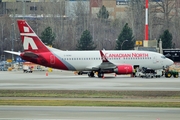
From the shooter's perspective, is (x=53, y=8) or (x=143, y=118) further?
(x=53, y=8)

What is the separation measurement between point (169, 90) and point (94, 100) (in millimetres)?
9776

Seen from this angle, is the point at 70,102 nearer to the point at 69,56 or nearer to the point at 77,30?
the point at 69,56

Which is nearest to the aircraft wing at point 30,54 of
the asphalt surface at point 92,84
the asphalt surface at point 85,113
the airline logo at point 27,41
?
the airline logo at point 27,41

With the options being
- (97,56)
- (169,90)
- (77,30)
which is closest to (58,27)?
(77,30)

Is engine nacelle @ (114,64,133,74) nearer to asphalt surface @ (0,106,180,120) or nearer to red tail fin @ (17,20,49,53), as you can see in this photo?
red tail fin @ (17,20,49,53)

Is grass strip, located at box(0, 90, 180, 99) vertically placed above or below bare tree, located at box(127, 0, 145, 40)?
below

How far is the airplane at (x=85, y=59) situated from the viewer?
2808 inches

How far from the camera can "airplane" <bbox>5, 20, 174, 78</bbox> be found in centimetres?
7131

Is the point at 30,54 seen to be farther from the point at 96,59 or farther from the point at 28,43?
the point at 96,59

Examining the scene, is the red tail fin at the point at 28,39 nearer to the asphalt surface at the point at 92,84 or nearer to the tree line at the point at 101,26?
the asphalt surface at the point at 92,84

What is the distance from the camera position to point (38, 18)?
527 feet

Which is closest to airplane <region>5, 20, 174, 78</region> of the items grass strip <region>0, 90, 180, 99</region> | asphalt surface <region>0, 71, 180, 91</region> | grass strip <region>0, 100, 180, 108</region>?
asphalt surface <region>0, 71, 180, 91</region>

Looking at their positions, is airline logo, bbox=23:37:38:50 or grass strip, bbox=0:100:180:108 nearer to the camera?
grass strip, bbox=0:100:180:108

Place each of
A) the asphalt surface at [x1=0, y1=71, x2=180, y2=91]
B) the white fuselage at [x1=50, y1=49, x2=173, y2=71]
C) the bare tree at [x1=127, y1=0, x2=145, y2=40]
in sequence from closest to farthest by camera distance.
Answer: the asphalt surface at [x1=0, y1=71, x2=180, y2=91], the white fuselage at [x1=50, y1=49, x2=173, y2=71], the bare tree at [x1=127, y1=0, x2=145, y2=40]
